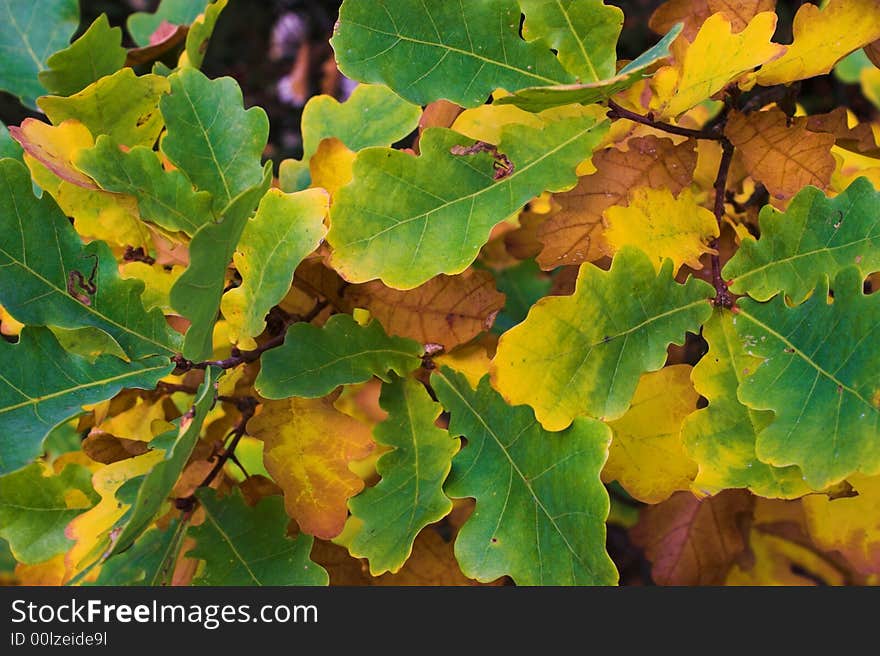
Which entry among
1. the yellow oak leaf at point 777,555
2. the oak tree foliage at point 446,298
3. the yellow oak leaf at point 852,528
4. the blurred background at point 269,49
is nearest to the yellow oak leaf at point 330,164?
the oak tree foliage at point 446,298

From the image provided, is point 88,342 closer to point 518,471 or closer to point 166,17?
point 518,471

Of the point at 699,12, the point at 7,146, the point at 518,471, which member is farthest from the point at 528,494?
the point at 7,146

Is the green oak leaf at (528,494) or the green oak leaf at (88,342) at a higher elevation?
the green oak leaf at (88,342)

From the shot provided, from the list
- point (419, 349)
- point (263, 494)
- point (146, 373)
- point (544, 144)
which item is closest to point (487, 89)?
point (544, 144)

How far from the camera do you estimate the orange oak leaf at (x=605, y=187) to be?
839mm

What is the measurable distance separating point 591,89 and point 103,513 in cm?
61

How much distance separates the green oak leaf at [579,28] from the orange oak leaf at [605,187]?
122 mm

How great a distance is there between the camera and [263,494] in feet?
3.17

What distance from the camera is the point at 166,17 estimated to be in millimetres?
1192

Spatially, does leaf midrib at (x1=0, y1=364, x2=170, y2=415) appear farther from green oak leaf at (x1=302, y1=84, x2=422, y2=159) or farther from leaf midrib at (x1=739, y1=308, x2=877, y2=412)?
leaf midrib at (x1=739, y1=308, x2=877, y2=412)

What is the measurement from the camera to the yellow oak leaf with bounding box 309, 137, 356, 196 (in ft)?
2.85

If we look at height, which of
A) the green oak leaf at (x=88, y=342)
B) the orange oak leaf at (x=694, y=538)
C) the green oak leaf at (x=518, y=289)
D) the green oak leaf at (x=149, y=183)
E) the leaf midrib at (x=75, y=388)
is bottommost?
the orange oak leaf at (x=694, y=538)

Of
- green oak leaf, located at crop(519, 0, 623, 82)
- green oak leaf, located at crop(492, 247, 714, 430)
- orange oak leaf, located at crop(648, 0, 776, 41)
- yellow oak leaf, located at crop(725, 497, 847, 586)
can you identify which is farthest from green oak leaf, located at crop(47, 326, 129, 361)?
yellow oak leaf, located at crop(725, 497, 847, 586)

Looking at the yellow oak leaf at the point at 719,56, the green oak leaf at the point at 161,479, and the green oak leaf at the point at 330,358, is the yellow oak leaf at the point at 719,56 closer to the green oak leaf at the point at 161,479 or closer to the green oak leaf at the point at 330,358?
the green oak leaf at the point at 330,358
